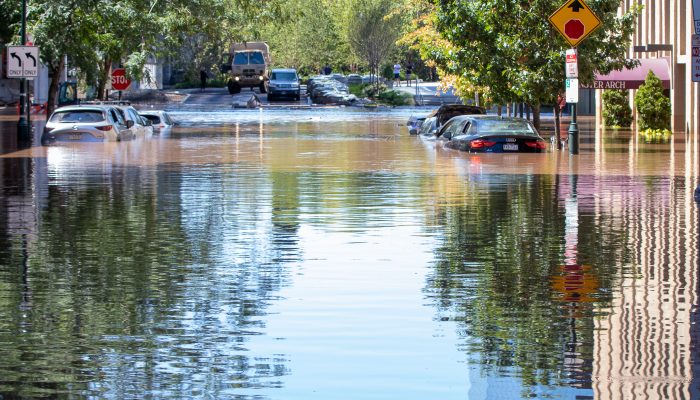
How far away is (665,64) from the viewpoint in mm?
53969

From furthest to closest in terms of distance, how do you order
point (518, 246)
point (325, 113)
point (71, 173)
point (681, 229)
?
1. point (325, 113)
2. point (71, 173)
3. point (681, 229)
4. point (518, 246)

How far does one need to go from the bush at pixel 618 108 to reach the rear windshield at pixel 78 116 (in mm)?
27246

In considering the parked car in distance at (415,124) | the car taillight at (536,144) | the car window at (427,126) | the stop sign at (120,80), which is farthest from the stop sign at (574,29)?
the stop sign at (120,80)

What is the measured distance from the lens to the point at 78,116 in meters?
40.1

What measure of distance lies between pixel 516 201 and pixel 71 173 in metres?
10.5

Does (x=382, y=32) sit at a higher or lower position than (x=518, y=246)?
higher

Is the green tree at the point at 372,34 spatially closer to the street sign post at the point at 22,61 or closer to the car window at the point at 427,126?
the car window at the point at 427,126

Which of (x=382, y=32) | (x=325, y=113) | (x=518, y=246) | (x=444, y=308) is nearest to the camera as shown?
(x=444, y=308)

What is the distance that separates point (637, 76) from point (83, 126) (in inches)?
945

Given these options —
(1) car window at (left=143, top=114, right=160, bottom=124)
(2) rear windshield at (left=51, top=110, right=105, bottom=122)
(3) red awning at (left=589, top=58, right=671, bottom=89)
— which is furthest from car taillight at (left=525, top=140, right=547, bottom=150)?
(1) car window at (left=143, top=114, right=160, bottom=124)

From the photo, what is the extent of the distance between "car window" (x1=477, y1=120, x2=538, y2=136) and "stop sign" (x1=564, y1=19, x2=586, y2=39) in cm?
250

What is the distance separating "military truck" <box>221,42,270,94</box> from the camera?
10562cm

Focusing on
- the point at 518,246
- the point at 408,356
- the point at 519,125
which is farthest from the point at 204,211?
the point at 519,125

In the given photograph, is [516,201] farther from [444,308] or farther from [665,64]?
[665,64]
